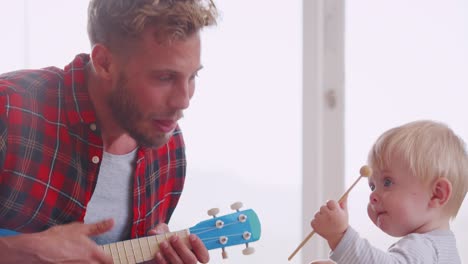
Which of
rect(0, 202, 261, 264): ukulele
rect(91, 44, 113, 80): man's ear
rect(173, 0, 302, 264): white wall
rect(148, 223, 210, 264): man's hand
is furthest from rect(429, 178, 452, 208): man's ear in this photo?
rect(173, 0, 302, 264): white wall

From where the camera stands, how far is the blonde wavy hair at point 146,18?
1578 millimetres

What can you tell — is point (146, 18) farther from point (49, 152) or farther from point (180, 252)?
point (180, 252)

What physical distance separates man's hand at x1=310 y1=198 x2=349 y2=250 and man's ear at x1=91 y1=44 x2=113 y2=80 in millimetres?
640

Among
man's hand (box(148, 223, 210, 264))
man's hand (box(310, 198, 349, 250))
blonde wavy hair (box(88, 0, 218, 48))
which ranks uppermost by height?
blonde wavy hair (box(88, 0, 218, 48))

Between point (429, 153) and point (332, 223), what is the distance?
27cm

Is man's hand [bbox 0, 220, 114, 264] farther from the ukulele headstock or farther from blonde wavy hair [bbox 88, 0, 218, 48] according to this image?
blonde wavy hair [bbox 88, 0, 218, 48]

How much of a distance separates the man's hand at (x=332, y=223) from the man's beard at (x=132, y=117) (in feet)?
1.52

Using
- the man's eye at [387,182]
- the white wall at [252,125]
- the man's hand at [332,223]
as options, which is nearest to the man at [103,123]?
the man's hand at [332,223]

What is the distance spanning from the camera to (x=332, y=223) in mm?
1354

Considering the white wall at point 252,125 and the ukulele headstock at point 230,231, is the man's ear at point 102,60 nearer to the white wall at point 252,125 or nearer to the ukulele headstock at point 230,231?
the ukulele headstock at point 230,231

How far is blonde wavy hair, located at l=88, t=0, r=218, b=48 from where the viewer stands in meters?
1.58

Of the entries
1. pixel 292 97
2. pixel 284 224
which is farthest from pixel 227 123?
pixel 284 224

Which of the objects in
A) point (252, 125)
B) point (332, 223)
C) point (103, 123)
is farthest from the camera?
point (252, 125)

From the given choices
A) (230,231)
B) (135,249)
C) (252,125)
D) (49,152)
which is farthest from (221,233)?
(252,125)
